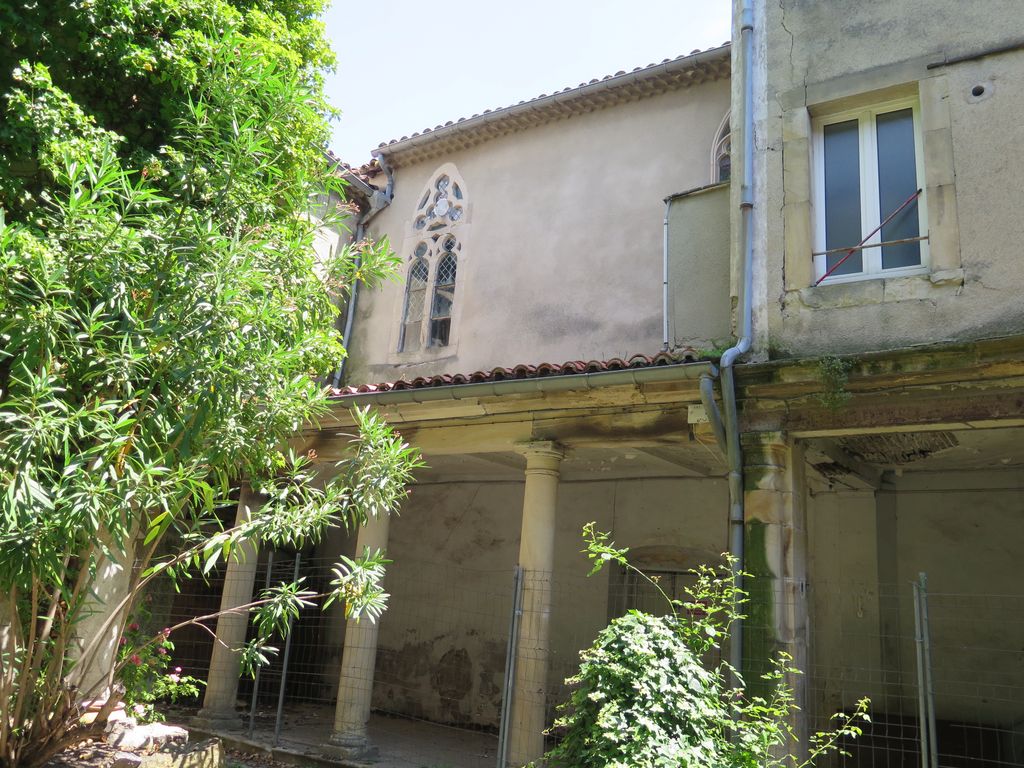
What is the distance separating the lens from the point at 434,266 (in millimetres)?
11336

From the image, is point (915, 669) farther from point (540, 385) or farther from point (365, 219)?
point (365, 219)

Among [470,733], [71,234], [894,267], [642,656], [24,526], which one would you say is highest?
[894,267]

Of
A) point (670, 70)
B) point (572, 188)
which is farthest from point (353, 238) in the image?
point (670, 70)

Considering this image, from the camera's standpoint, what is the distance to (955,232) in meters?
5.76

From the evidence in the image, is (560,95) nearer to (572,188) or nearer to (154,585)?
(572,188)

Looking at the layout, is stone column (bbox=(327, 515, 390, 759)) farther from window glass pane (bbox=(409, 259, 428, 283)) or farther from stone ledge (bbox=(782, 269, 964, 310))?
window glass pane (bbox=(409, 259, 428, 283))

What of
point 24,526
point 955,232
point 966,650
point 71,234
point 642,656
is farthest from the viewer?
point 966,650

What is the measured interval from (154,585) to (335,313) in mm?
5843

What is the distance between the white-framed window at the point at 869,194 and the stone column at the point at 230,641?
19.8 ft

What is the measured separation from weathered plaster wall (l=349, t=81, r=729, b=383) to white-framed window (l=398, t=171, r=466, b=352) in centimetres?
14

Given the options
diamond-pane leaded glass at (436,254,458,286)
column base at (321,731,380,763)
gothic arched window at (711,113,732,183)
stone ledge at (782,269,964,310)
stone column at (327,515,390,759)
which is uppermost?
gothic arched window at (711,113,732,183)

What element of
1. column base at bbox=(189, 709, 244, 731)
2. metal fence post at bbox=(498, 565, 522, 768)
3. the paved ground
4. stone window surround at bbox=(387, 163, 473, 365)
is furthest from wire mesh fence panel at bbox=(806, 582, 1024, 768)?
column base at bbox=(189, 709, 244, 731)

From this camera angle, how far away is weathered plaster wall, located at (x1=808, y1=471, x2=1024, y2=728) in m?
7.59

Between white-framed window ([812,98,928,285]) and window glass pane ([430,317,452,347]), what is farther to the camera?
window glass pane ([430,317,452,347])
